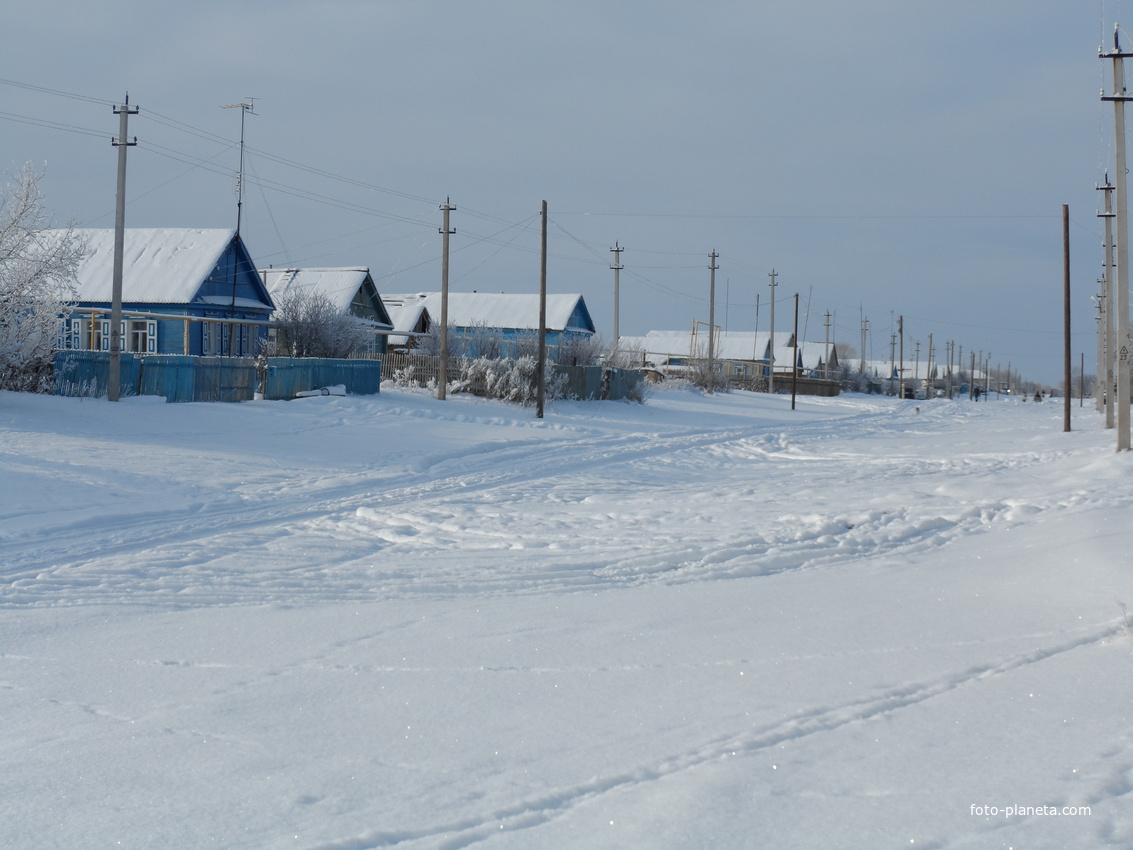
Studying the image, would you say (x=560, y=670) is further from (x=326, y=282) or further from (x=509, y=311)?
Answer: (x=509, y=311)

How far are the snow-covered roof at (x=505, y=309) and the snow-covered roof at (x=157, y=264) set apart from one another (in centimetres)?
2527

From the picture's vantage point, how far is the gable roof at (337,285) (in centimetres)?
4756

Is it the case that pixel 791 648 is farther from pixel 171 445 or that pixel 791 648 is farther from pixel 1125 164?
pixel 1125 164

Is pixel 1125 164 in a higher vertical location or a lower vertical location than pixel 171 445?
higher

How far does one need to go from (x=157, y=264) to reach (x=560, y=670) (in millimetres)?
38486

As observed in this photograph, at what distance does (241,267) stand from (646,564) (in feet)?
116

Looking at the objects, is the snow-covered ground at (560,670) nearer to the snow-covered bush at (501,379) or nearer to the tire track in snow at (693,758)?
the tire track in snow at (693,758)

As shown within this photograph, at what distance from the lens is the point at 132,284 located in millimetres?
39625

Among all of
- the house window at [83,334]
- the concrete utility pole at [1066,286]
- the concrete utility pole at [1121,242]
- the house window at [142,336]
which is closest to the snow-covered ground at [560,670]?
the concrete utility pole at [1121,242]

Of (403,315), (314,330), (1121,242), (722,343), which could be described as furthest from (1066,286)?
(722,343)

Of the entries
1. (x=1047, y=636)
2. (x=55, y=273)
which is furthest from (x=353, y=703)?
(x=55, y=273)

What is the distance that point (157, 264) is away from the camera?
40.1 m

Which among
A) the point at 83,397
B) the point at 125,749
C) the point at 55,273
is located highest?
the point at 55,273

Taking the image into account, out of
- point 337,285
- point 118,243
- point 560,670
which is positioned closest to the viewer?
point 560,670
